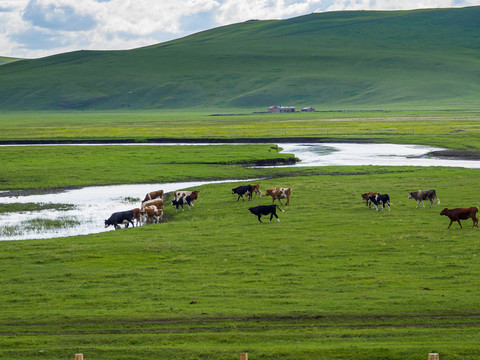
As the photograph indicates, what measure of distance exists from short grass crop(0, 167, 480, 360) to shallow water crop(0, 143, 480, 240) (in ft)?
13.6

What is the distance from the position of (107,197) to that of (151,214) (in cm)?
1142

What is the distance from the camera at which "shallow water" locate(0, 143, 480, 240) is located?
3312cm

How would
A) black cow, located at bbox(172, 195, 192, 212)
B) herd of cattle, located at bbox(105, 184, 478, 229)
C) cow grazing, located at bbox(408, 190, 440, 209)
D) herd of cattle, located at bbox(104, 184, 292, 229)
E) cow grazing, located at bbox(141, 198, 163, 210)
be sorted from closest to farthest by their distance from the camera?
1. herd of cattle, located at bbox(104, 184, 292, 229)
2. herd of cattle, located at bbox(105, 184, 478, 229)
3. cow grazing, located at bbox(408, 190, 440, 209)
4. cow grazing, located at bbox(141, 198, 163, 210)
5. black cow, located at bbox(172, 195, 192, 212)

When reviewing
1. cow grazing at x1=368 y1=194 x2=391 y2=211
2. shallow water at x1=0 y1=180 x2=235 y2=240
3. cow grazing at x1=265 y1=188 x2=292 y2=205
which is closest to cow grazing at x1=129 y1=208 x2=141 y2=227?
shallow water at x1=0 y1=180 x2=235 y2=240

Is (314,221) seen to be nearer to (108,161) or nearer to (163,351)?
(163,351)

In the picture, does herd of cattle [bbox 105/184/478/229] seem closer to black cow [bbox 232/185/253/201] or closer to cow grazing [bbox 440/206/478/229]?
black cow [bbox 232/185/253/201]

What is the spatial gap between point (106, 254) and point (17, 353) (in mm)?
10684

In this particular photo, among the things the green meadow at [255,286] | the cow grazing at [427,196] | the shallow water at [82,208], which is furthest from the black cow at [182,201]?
the cow grazing at [427,196]

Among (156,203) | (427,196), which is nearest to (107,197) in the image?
(156,203)

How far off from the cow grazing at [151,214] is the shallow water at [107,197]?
205cm

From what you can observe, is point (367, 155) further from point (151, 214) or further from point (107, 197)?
point (151, 214)

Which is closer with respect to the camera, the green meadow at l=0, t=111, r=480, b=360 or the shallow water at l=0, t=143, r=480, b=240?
the green meadow at l=0, t=111, r=480, b=360

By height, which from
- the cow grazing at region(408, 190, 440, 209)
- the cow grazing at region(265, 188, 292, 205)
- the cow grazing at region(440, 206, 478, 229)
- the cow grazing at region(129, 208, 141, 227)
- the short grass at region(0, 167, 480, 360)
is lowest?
the short grass at region(0, 167, 480, 360)

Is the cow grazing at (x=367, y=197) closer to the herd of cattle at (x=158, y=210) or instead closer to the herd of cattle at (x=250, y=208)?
the herd of cattle at (x=250, y=208)
